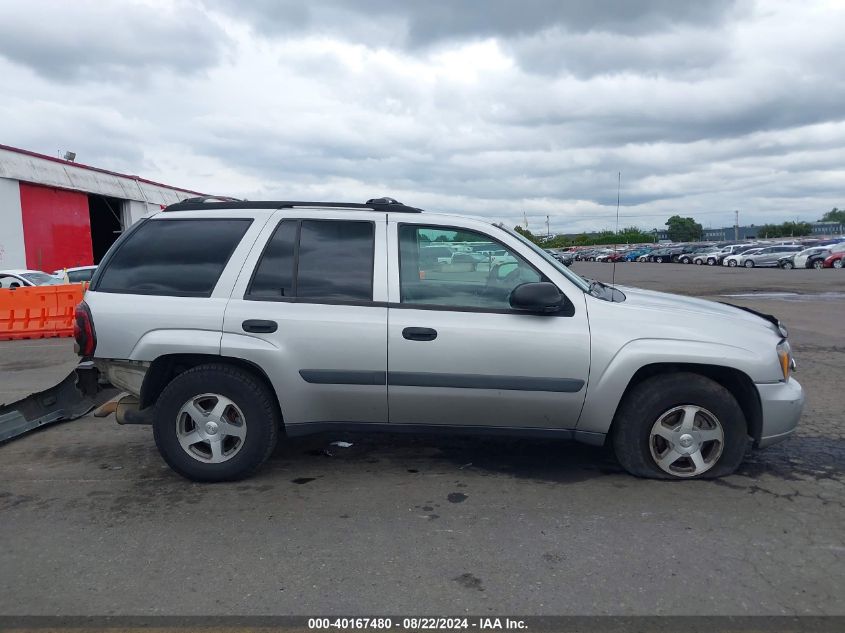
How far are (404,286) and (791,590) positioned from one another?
2632mm

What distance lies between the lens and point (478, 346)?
161 inches

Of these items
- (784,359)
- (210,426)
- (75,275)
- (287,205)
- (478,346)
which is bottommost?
(210,426)

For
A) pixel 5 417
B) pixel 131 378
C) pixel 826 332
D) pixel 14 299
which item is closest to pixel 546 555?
pixel 131 378

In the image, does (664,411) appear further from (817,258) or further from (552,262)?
(817,258)

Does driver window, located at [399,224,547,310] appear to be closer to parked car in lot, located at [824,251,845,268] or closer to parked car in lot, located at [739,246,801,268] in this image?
parked car in lot, located at [824,251,845,268]

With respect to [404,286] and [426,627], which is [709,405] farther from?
[426,627]

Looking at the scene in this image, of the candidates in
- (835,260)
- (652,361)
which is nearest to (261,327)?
(652,361)

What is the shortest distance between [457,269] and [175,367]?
2.04 m

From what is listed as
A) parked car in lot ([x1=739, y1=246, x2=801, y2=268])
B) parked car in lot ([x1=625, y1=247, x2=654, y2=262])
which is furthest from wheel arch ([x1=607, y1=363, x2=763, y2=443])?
parked car in lot ([x1=625, y1=247, x2=654, y2=262])

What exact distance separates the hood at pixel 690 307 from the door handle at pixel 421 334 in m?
1.31

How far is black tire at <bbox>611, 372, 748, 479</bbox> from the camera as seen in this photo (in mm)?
4109

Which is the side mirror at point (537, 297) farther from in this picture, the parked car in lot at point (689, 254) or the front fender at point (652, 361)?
the parked car in lot at point (689, 254)

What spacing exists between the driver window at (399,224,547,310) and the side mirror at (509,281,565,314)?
0.49 ft

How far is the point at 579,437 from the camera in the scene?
13.9 ft
